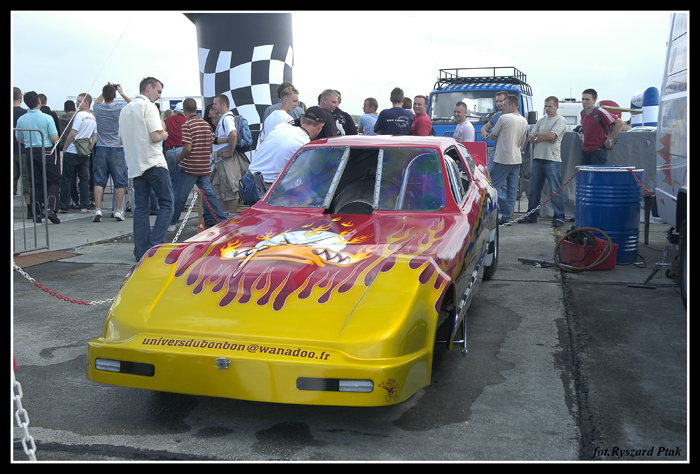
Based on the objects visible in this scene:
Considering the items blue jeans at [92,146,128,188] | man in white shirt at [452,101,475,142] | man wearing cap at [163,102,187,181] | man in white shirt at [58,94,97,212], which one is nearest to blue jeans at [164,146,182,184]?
man wearing cap at [163,102,187,181]

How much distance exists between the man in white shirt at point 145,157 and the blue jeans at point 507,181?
4523 millimetres

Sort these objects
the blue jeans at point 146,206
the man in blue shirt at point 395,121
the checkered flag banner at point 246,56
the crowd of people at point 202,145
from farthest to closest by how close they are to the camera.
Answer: the checkered flag banner at point 246,56
the man in blue shirt at point 395,121
the blue jeans at point 146,206
the crowd of people at point 202,145

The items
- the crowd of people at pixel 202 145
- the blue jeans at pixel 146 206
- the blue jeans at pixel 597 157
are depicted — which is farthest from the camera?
the blue jeans at pixel 597 157

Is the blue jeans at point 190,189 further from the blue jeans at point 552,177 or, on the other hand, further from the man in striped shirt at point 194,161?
the blue jeans at point 552,177

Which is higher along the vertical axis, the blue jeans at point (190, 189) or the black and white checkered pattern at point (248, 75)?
the black and white checkered pattern at point (248, 75)

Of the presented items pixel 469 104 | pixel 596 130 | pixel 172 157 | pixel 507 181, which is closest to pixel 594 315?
pixel 507 181

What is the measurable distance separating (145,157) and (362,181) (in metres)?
2.75

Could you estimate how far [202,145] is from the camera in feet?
23.3

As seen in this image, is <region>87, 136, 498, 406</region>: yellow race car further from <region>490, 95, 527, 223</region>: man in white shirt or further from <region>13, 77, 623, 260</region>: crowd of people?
<region>490, 95, 527, 223</region>: man in white shirt

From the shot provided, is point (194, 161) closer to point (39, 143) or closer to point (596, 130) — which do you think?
point (39, 143)

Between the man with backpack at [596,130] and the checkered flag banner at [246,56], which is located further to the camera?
the checkered flag banner at [246,56]

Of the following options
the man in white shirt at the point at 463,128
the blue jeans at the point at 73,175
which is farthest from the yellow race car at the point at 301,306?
the blue jeans at the point at 73,175

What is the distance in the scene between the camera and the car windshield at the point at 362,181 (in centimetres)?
439
